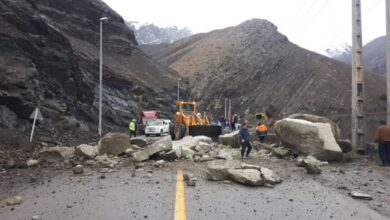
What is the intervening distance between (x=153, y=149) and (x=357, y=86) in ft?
26.5

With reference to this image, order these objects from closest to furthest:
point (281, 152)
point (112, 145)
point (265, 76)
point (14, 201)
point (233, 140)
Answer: point (14, 201)
point (112, 145)
point (281, 152)
point (233, 140)
point (265, 76)

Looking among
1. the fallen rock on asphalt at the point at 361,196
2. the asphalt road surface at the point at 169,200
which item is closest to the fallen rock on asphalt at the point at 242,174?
the asphalt road surface at the point at 169,200

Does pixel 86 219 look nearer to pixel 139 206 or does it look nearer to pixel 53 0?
pixel 139 206

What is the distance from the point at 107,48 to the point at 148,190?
210 ft

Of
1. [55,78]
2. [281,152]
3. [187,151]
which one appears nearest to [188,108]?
[55,78]

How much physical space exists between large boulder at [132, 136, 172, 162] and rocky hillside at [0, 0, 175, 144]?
28.6ft

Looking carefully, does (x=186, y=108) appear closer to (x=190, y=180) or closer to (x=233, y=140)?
(x=233, y=140)

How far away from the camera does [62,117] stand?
28.2 meters

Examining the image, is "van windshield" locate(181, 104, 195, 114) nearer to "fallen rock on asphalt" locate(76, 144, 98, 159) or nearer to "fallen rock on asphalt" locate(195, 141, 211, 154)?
"fallen rock on asphalt" locate(195, 141, 211, 154)

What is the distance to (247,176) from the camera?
11094 millimetres

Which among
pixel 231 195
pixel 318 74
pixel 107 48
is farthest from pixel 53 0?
pixel 231 195

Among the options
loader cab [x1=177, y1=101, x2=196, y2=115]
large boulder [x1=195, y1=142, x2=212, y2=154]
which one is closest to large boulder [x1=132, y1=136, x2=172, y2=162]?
large boulder [x1=195, y1=142, x2=212, y2=154]

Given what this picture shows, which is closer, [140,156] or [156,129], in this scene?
[140,156]

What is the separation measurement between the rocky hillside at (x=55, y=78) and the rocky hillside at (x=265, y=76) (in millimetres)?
24852
